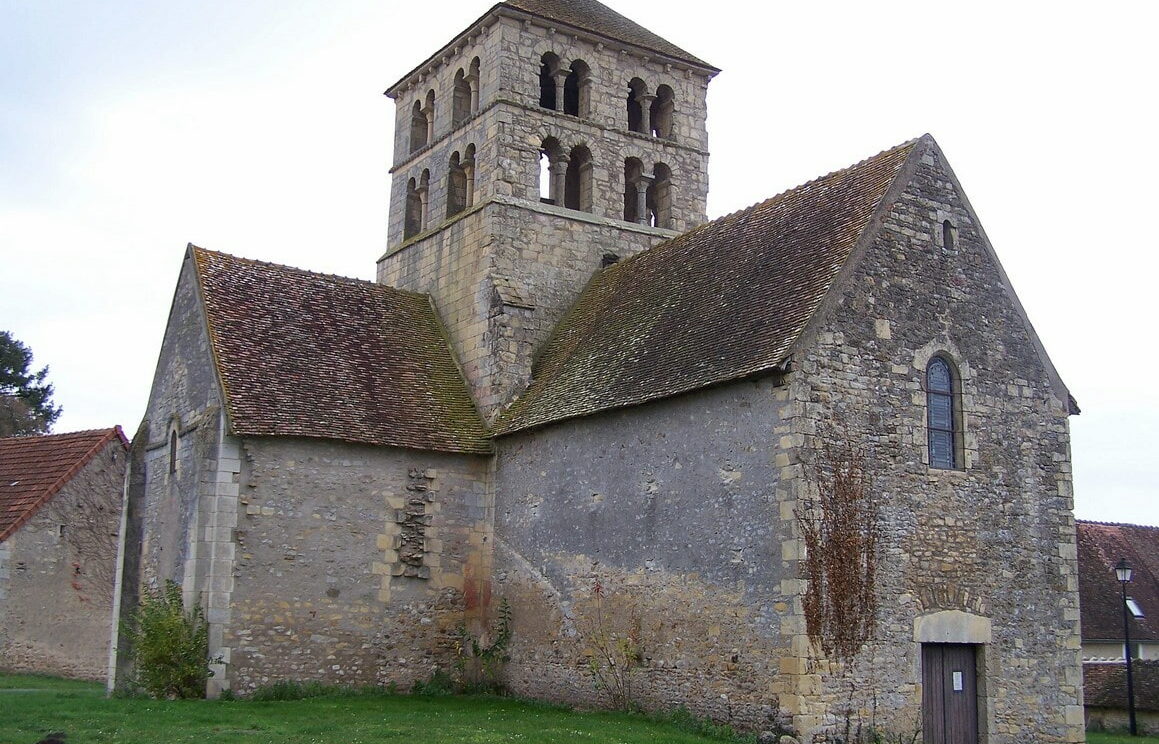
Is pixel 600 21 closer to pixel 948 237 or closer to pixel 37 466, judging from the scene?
pixel 948 237

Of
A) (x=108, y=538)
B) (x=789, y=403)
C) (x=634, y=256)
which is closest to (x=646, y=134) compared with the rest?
(x=634, y=256)

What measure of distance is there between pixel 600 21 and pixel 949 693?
15.5 metres

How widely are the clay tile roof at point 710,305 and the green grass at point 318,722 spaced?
4474 mm

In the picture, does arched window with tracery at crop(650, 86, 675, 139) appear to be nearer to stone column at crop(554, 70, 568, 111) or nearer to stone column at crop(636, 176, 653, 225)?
stone column at crop(636, 176, 653, 225)

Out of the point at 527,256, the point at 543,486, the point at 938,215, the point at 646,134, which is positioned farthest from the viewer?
the point at 646,134

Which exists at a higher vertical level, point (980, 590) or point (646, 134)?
point (646, 134)

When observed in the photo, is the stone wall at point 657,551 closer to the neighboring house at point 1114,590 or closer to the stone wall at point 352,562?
the stone wall at point 352,562

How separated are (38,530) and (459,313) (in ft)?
33.0

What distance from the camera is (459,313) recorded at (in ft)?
77.0

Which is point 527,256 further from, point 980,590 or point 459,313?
point 980,590

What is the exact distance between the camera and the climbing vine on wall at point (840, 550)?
15.0 meters

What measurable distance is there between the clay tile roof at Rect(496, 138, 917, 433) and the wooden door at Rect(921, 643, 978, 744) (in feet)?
14.7

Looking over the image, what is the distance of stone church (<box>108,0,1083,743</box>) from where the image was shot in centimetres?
1566

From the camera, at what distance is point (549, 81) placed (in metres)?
25.7
